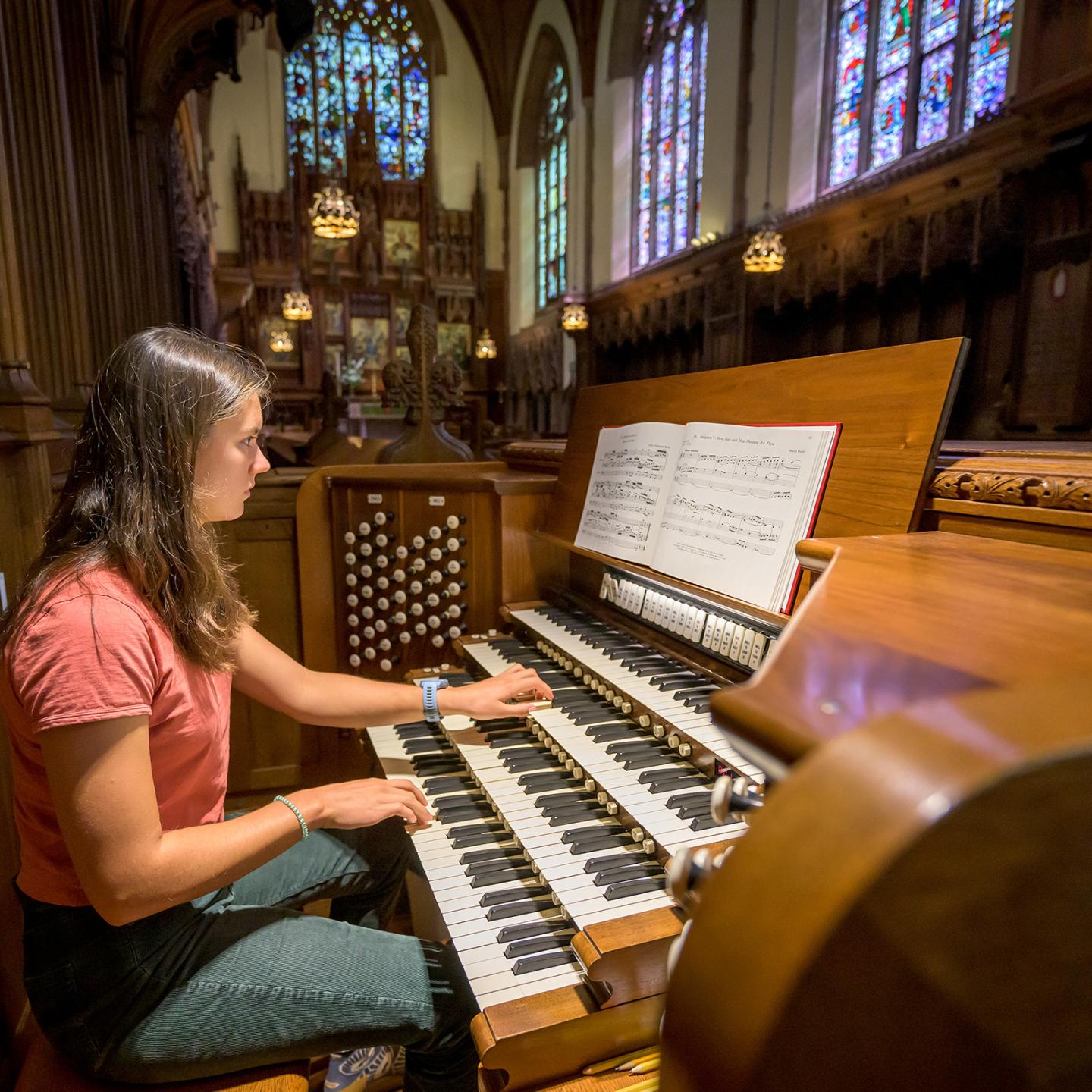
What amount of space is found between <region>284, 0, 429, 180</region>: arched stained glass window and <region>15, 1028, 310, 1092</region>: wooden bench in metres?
17.5

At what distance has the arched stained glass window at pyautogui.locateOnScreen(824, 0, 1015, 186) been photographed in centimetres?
679

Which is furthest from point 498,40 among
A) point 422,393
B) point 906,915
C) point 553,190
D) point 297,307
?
point 906,915

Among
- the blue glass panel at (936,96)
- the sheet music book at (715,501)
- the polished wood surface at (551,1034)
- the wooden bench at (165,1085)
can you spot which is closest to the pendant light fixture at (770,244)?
the blue glass panel at (936,96)

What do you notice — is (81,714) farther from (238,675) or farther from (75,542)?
(238,675)

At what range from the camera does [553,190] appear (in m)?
15.8

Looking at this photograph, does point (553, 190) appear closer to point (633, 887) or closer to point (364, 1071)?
point (364, 1071)

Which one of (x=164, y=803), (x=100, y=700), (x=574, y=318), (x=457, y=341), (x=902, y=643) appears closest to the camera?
(x=902, y=643)

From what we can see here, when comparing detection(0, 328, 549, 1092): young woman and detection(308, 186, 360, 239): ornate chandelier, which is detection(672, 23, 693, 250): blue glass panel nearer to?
detection(308, 186, 360, 239): ornate chandelier

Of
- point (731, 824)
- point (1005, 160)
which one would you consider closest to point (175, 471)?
point (731, 824)

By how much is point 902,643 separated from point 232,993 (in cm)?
116

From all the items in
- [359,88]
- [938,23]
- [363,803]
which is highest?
[359,88]

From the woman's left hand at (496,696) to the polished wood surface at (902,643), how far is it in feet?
3.58

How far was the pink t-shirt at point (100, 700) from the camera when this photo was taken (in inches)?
41.1

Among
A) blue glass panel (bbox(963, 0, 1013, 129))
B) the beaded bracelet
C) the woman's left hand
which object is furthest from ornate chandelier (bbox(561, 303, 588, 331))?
the beaded bracelet
